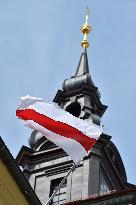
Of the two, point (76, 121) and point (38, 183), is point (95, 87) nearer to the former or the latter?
point (38, 183)

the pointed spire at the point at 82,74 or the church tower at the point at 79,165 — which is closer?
the church tower at the point at 79,165

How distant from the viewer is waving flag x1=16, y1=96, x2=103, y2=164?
61.9 ft

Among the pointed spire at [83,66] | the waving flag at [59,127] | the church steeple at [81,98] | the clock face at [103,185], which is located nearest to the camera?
the waving flag at [59,127]

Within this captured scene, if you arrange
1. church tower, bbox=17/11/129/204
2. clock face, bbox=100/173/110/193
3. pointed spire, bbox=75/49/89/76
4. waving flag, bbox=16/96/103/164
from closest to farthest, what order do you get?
waving flag, bbox=16/96/103/164, church tower, bbox=17/11/129/204, clock face, bbox=100/173/110/193, pointed spire, bbox=75/49/89/76

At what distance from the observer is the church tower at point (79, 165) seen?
3541 centimetres

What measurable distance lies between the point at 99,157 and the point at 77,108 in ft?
13.0

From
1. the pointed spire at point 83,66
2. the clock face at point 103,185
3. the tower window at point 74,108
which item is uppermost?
the pointed spire at point 83,66

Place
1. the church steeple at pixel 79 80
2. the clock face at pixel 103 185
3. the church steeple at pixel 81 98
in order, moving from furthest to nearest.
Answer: the church steeple at pixel 79 80 < the church steeple at pixel 81 98 < the clock face at pixel 103 185

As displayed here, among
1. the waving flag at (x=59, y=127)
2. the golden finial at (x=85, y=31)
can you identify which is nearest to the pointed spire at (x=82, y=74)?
the golden finial at (x=85, y=31)

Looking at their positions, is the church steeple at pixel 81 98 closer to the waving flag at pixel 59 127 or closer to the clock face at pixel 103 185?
the clock face at pixel 103 185

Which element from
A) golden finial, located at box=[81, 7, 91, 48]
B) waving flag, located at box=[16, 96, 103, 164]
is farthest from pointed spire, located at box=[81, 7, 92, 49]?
waving flag, located at box=[16, 96, 103, 164]

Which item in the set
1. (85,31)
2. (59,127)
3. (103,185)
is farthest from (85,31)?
(59,127)

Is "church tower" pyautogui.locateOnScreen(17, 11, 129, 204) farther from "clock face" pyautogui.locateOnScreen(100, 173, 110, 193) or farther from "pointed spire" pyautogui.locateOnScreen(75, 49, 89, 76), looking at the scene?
"pointed spire" pyautogui.locateOnScreen(75, 49, 89, 76)

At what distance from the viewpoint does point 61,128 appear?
19.1 m
